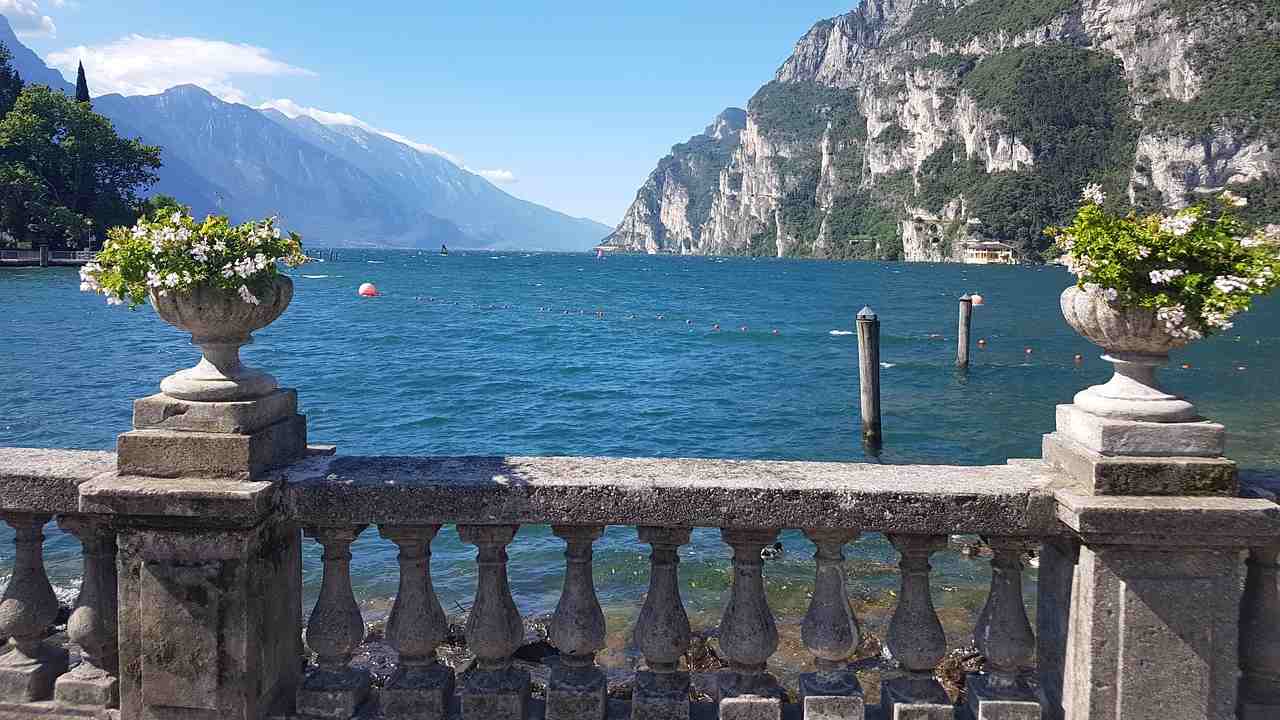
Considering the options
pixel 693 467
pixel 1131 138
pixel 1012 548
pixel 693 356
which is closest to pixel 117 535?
pixel 693 467

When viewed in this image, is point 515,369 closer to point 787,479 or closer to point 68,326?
point 68,326

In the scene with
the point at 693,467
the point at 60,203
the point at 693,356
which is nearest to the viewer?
the point at 693,467

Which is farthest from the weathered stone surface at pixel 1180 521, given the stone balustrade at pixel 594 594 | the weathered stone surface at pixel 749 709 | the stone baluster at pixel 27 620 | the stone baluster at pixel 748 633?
the stone baluster at pixel 27 620

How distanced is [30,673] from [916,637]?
347cm

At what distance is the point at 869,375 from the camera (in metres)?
22.3

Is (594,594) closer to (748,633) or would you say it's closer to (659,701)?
(659,701)

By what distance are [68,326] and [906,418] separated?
4040cm

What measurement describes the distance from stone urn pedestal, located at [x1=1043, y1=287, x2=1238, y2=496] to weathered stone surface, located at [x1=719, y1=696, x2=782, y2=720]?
1.40m

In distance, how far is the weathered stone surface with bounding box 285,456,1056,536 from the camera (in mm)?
3359

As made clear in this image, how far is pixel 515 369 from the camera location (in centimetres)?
3847

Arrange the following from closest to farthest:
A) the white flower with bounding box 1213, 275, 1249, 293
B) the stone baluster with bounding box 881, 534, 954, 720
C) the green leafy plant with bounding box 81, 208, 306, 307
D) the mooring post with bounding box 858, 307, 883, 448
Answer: the white flower with bounding box 1213, 275, 1249, 293 → the green leafy plant with bounding box 81, 208, 306, 307 → the stone baluster with bounding box 881, 534, 954, 720 → the mooring post with bounding box 858, 307, 883, 448

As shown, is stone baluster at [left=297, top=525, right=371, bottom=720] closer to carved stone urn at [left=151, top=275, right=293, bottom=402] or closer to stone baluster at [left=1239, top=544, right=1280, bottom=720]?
carved stone urn at [left=151, top=275, right=293, bottom=402]

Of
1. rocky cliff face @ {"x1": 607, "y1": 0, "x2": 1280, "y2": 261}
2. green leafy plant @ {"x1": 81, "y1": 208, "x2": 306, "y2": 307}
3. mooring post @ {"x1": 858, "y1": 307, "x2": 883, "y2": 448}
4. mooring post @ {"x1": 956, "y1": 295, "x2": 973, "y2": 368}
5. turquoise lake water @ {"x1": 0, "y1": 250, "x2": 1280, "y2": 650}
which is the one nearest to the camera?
green leafy plant @ {"x1": 81, "y1": 208, "x2": 306, "y2": 307}

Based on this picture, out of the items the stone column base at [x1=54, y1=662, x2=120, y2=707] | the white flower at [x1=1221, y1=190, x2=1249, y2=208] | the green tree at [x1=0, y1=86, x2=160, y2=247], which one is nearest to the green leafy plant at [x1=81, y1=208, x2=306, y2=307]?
the stone column base at [x1=54, y1=662, x2=120, y2=707]
